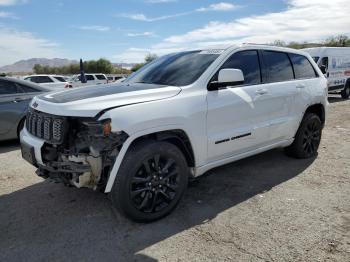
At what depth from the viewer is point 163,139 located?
3812 millimetres

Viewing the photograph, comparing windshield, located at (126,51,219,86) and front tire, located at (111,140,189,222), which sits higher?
windshield, located at (126,51,219,86)

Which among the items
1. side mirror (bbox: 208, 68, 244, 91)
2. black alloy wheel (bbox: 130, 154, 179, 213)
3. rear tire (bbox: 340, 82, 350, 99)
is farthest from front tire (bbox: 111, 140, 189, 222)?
rear tire (bbox: 340, 82, 350, 99)

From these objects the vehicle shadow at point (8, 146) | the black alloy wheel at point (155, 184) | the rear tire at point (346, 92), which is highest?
the rear tire at point (346, 92)

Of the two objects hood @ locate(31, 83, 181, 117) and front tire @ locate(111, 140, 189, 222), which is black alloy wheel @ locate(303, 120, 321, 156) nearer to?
front tire @ locate(111, 140, 189, 222)

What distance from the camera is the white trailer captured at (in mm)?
16578

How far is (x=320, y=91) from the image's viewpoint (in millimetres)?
5914

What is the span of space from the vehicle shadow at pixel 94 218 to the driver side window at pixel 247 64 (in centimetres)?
140

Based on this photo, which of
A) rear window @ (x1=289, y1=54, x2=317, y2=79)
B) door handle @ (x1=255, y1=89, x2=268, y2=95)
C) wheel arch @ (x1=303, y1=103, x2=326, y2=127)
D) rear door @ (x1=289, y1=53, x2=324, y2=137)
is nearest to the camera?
door handle @ (x1=255, y1=89, x2=268, y2=95)

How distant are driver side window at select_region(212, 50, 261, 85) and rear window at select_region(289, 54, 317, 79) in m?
1.02

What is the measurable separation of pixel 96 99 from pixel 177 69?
1.31m

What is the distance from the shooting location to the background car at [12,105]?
23.6 feet

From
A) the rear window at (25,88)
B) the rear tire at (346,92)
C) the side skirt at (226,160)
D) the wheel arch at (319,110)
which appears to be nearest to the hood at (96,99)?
the side skirt at (226,160)

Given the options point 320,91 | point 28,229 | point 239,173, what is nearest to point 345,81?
point 320,91

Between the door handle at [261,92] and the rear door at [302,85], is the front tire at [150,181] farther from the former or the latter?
the rear door at [302,85]
